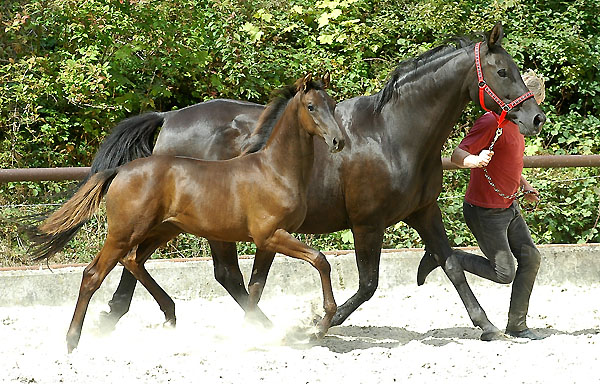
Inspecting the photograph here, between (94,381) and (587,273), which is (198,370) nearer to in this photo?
(94,381)

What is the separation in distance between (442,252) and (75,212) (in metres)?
2.37

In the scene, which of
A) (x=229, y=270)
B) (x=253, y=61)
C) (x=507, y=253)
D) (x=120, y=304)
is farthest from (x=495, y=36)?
(x=253, y=61)

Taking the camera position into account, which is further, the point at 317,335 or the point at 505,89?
the point at 317,335

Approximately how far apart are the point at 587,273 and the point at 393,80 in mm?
3031

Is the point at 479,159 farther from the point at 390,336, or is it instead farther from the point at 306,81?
the point at 390,336

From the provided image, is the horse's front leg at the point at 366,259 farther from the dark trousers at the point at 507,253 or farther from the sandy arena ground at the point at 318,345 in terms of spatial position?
the dark trousers at the point at 507,253

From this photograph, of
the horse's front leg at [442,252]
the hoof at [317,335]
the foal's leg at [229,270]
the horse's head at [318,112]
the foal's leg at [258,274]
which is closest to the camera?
the horse's head at [318,112]

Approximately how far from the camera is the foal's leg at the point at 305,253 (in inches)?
188

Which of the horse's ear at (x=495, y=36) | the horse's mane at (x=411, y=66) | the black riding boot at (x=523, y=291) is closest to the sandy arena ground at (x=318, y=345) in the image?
the black riding boot at (x=523, y=291)

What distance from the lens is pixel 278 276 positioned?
23.3 feet

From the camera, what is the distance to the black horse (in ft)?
17.2

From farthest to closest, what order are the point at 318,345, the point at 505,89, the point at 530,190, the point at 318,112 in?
1. the point at 530,190
2. the point at 318,345
3. the point at 505,89
4. the point at 318,112

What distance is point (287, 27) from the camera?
33.3 feet

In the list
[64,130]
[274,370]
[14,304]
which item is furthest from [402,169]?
[64,130]
